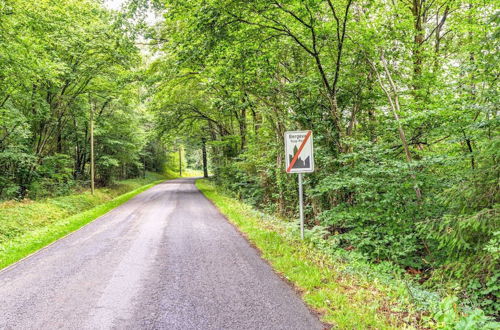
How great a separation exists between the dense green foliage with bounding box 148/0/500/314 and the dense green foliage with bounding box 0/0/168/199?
5950 millimetres

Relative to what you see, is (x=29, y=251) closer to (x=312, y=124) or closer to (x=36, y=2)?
(x=312, y=124)

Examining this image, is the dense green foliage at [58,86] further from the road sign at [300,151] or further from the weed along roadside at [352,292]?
the weed along roadside at [352,292]

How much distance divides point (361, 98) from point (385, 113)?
1320 millimetres

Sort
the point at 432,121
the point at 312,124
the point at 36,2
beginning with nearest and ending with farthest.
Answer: the point at 432,121, the point at 312,124, the point at 36,2

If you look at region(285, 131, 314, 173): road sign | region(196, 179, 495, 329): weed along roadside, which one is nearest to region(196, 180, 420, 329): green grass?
region(196, 179, 495, 329): weed along roadside

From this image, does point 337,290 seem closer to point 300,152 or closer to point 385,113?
point 300,152

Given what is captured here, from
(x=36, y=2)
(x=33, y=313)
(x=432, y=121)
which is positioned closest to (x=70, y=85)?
(x=36, y=2)

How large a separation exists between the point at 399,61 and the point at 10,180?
768 inches

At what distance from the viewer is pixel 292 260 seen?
5.18m

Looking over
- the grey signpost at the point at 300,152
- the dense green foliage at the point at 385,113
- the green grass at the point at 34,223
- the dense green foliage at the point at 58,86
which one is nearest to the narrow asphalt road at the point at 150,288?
the green grass at the point at 34,223

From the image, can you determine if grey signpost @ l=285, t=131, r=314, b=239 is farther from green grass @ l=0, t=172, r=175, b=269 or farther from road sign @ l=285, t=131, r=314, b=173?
green grass @ l=0, t=172, r=175, b=269

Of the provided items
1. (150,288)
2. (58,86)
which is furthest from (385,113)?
(58,86)

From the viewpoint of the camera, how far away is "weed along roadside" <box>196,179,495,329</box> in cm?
312

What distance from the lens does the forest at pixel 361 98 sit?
16.9 feet
